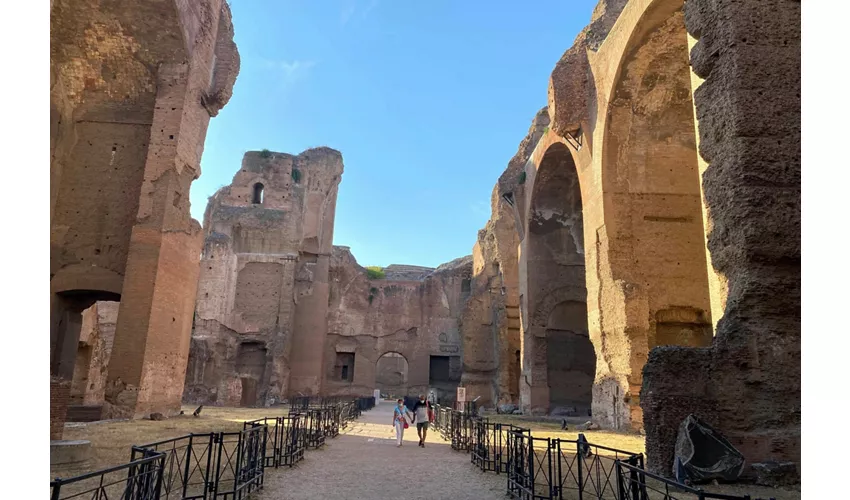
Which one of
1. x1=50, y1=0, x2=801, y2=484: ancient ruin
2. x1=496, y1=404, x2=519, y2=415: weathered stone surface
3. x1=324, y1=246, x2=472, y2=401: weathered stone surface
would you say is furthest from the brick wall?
x1=324, y1=246, x2=472, y2=401: weathered stone surface

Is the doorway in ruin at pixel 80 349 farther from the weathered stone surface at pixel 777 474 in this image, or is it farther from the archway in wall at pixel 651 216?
the archway in wall at pixel 651 216

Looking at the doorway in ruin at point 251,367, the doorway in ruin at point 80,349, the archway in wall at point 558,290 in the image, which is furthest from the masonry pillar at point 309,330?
the archway in wall at point 558,290

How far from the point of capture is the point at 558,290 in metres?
17.9

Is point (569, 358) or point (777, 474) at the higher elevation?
point (569, 358)

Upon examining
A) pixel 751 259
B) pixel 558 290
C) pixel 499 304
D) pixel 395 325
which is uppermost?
pixel 558 290

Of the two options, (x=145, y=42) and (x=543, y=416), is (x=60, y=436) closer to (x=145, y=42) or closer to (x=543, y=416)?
(x=145, y=42)

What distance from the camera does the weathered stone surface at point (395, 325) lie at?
29.0 meters

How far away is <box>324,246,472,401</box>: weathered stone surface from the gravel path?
19.3m

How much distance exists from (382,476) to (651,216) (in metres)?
9.08

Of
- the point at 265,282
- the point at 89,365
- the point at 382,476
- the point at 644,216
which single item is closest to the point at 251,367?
the point at 265,282

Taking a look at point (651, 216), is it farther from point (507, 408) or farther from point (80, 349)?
point (80, 349)

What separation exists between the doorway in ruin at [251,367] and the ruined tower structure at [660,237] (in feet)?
30.5

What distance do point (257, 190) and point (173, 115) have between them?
584 inches

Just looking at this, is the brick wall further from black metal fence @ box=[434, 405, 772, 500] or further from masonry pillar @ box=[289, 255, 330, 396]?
masonry pillar @ box=[289, 255, 330, 396]
